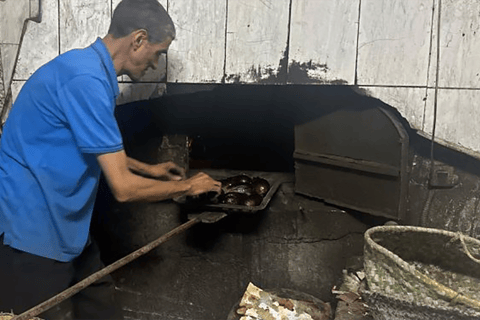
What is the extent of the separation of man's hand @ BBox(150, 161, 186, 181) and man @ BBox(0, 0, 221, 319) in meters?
0.47

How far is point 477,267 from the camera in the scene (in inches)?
79.5

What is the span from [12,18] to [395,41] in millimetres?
2240

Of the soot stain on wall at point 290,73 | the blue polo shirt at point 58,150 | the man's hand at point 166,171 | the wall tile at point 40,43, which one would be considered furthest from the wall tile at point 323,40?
the wall tile at point 40,43

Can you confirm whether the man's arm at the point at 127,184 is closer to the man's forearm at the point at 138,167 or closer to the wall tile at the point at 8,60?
the man's forearm at the point at 138,167

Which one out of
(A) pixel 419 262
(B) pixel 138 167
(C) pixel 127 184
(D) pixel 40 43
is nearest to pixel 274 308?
(A) pixel 419 262

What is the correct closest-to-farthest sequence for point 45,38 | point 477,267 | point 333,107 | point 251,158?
1. point 477,267
2. point 333,107
3. point 45,38
4. point 251,158

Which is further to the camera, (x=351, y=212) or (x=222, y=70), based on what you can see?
(x=351, y=212)

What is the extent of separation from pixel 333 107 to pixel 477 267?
3.55ft

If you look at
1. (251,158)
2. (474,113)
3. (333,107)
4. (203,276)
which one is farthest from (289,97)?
(203,276)

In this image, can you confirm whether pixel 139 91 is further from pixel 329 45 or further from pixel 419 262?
pixel 419 262

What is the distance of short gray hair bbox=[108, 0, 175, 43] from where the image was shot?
77.9 inches

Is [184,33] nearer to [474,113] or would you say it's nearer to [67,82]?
[67,82]

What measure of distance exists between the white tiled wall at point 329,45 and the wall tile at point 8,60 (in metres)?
0.20

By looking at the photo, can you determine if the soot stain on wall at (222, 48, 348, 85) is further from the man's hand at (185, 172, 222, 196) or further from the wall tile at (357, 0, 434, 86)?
the man's hand at (185, 172, 222, 196)
